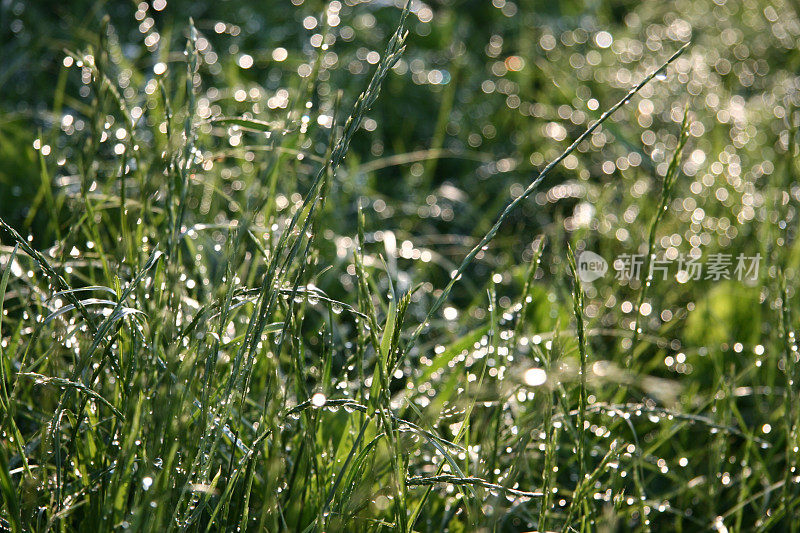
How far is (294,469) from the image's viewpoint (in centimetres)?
80

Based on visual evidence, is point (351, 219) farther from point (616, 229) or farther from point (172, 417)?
point (172, 417)

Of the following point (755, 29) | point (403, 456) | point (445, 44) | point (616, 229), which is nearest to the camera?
point (403, 456)

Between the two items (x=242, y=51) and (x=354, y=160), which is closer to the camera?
(x=354, y=160)

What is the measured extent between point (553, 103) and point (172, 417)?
1.74m

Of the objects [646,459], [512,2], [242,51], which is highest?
[512,2]

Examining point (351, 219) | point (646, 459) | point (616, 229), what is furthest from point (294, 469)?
point (616, 229)

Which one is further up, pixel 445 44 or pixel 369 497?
pixel 445 44

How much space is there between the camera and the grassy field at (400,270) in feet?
2.30

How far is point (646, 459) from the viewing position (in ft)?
3.63

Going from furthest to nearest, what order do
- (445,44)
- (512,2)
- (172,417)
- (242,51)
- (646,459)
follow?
(512,2), (445,44), (242,51), (646,459), (172,417)

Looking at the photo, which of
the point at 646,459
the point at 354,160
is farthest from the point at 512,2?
the point at 646,459

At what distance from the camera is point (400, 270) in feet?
5.06

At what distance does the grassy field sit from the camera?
2.30 feet

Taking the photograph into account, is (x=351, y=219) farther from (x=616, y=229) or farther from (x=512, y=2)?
(x=512, y=2)
